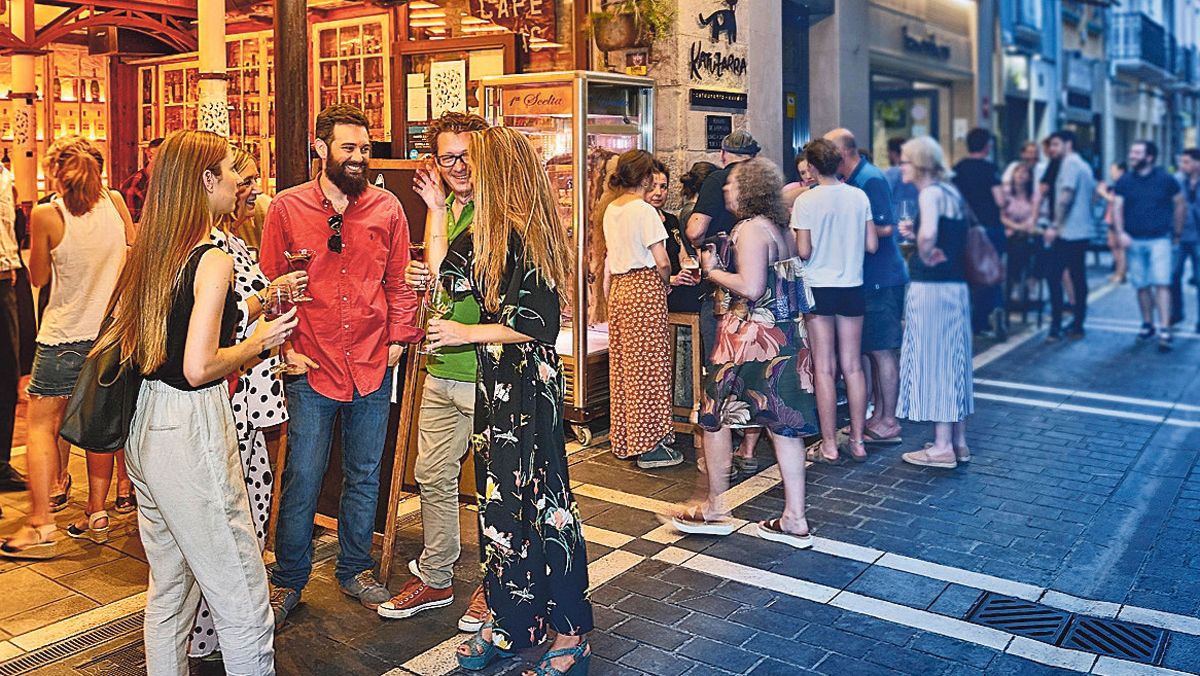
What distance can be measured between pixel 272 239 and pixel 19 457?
3.85 meters

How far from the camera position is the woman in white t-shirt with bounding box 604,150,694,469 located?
691 centimetres

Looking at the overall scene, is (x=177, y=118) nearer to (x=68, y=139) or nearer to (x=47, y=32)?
(x=47, y=32)

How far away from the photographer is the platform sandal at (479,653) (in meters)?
4.31

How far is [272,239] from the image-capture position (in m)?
4.64

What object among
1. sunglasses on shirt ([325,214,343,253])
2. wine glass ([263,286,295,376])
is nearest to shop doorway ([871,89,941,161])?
sunglasses on shirt ([325,214,343,253])

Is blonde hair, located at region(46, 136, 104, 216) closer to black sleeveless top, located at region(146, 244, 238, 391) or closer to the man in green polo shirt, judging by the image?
the man in green polo shirt

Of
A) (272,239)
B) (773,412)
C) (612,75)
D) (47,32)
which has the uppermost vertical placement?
(47,32)

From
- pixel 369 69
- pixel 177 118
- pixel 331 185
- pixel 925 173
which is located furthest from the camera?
pixel 177 118

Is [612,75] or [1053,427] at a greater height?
[612,75]

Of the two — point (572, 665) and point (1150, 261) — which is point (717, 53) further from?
point (1150, 261)

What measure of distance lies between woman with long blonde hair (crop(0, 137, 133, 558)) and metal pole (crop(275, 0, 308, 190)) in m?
0.99

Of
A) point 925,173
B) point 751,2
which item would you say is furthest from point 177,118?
point 925,173

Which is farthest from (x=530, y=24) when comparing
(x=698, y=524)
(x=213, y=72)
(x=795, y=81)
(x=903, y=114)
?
(x=903, y=114)

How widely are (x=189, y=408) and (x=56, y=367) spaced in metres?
2.59
